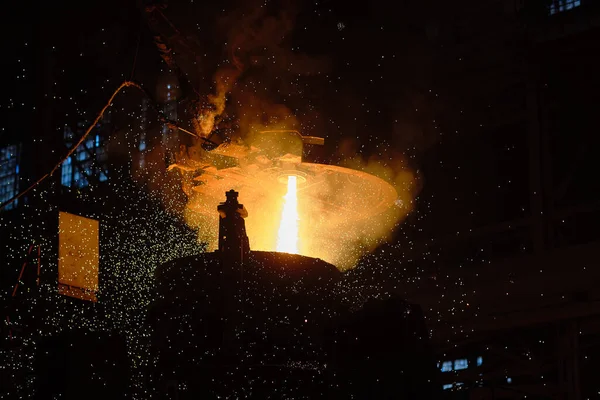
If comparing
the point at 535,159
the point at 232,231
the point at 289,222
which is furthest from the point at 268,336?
the point at 535,159

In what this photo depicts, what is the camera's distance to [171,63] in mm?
6426

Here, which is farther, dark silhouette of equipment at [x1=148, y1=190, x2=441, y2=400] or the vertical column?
the vertical column

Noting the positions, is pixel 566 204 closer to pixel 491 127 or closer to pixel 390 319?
pixel 491 127

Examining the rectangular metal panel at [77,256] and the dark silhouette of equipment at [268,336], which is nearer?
the dark silhouette of equipment at [268,336]

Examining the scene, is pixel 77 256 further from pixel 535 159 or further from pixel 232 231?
pixel 535 159

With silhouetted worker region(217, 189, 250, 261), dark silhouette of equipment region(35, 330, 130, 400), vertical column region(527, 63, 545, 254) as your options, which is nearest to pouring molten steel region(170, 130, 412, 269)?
silhouetted worker region(217, 189, 250, 261)

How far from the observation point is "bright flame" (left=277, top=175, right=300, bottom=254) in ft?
22.8

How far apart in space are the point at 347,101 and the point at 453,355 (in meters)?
4.41

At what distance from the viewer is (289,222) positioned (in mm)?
7512

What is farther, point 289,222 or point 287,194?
point 289,222

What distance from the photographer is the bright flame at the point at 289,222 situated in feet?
22.8

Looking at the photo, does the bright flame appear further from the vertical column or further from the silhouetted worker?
the vertical column

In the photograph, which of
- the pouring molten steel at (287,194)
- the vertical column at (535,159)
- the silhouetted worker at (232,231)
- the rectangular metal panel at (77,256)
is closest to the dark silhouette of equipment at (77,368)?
the silhouetted worker at (232,231)

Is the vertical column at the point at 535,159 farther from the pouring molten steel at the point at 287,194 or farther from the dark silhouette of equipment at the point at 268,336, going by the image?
the dark silhouette of equipment at the point at 268,336
